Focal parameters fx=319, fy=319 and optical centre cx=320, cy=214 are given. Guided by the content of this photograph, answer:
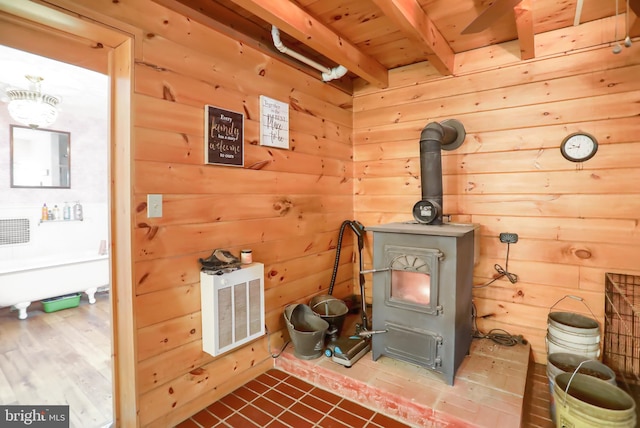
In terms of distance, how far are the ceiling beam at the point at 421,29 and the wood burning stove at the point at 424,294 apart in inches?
46.6

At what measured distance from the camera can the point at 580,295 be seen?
2.16 metres

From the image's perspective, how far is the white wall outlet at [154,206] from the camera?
5.29 ft

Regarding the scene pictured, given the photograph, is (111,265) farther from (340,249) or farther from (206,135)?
(340,249)

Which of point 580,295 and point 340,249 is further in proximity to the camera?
point 340,249

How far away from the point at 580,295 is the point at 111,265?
2.90m

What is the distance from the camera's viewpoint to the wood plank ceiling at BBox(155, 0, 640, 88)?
1753 mm

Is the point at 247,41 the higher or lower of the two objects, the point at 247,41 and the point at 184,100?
the higher

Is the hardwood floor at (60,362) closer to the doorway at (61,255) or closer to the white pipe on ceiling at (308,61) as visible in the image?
the doorway at (61,255)

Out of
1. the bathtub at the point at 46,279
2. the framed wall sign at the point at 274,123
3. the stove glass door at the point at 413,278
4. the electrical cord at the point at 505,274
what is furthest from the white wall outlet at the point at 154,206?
the bathtub at the point at 46,279

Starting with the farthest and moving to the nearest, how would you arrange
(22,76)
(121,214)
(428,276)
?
(22,76), (428,276), (121,214)

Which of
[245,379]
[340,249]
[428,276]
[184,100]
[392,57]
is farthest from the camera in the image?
[340,249]

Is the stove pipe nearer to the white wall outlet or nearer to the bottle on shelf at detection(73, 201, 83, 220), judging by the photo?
the white wall outlet

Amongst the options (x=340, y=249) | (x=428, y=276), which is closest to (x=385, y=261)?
(x=428, y=276)

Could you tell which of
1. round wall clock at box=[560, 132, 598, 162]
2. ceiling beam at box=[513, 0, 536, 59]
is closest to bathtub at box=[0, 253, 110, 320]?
ceiling beam at box=[513, 0, 536, 59]
